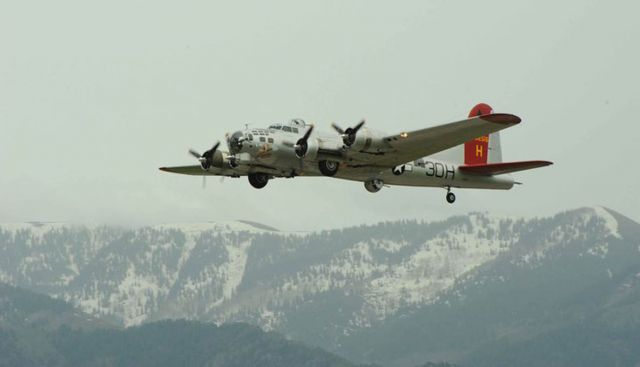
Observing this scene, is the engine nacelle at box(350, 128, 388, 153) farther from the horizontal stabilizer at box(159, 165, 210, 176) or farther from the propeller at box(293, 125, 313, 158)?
the horizontal stabilizer at box(159, 165, 210, 176)

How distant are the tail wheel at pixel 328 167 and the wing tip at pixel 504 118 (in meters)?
11.2

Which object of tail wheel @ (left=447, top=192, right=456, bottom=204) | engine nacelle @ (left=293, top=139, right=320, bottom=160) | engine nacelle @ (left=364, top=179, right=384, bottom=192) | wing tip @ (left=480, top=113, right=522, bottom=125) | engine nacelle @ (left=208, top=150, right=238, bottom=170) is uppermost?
wing tip @ (left=480, top=113, right=522, bottom=125)

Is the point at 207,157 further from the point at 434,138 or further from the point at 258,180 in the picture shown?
the point at 434,138

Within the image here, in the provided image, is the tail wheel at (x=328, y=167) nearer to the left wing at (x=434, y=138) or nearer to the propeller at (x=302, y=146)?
the propeller at (x=302, y=146)

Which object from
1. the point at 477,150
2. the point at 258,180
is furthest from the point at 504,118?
the point at 477,150

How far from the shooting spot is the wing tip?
6369 cm

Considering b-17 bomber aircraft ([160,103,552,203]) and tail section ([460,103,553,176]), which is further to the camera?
tail section ([460,103,553,176])

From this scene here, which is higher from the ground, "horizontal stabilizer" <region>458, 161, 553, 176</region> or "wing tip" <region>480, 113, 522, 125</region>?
"wing tip" <region>480, 113, 522, 125</region>

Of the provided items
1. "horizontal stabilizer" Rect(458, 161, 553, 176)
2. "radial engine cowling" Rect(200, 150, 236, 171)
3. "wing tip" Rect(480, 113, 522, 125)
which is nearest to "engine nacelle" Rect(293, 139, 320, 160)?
A: "radial engine cowling" Rect(200, 150, 236, 171)

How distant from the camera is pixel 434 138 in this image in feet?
233

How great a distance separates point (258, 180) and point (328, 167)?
5.41 meters

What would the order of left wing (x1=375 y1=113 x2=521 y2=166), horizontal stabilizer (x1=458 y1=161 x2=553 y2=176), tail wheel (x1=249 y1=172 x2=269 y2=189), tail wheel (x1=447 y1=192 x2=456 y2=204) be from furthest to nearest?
tail wheel (x1=447 y1=192 x2=456 y2=204)
horizontal stabilizer (x1=458 y1=161 x2=553 y2=176)
tail wheel (x1=249 y1=172 x2=269 y2=189)
left wing (x1=375 y1=113 x2=521 y2=166)

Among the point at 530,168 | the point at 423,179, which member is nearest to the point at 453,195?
the point at 423,179

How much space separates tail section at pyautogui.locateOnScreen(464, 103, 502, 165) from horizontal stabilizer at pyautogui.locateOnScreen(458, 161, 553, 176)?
13.7ft
